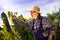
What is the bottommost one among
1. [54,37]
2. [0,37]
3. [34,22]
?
[0,37]

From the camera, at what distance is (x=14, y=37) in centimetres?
1564

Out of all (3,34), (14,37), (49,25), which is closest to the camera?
(49,25)

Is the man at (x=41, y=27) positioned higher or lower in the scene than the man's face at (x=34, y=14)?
lower

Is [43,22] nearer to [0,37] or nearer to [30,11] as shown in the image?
[30,11]

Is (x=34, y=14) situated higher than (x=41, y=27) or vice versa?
(x=34, y=14)

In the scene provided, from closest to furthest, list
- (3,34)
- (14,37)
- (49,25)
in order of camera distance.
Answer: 1. (49,25)
2. (14,37)
3. (3,34)

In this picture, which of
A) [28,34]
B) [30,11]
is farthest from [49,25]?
[28,34]

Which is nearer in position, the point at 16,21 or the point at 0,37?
the point at 16,21

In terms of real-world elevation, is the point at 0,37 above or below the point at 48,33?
below

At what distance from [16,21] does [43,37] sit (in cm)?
95

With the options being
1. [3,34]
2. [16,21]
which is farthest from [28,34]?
[16,21]

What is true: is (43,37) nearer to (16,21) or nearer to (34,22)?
(34,22)

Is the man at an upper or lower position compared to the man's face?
lower

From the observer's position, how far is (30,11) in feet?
23.2
